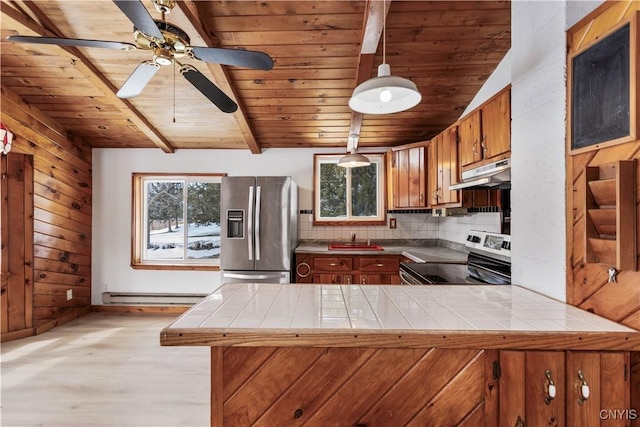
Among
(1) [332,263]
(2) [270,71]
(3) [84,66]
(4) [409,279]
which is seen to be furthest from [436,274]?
(3) [84,66]

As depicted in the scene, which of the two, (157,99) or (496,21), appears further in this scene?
(157,99)

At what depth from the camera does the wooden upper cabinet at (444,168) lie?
2711mm

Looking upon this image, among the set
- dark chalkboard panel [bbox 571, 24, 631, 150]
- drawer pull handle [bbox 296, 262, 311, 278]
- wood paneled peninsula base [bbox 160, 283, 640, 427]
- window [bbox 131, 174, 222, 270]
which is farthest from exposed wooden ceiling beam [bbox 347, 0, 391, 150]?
window [bbox 131, 174, 222, 270]

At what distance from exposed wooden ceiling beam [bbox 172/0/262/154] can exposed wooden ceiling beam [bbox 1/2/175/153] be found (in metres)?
1.07

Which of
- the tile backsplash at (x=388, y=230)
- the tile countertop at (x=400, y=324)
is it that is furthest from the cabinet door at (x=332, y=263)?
the tile countertop at (x=400, y=324)

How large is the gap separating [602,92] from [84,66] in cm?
358

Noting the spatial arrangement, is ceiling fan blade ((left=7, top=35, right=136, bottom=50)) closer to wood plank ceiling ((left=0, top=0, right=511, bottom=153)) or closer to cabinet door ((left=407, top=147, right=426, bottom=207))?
wood plank ceiling ((left=0, top=0, right=511, bottom=153))

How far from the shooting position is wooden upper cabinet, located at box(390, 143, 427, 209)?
11.1ft

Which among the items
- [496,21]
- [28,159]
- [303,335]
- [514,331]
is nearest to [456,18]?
[496,21]

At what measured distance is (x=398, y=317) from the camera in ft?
3.47

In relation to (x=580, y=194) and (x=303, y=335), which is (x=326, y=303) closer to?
(x=303, y=335)

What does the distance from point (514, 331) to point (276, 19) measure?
2580mm

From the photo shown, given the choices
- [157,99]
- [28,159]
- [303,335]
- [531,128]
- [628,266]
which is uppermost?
[157,99]

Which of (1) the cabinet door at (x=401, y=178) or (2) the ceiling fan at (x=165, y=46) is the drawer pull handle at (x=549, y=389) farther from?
(1) the cabinet door at (x=401, y=178)
